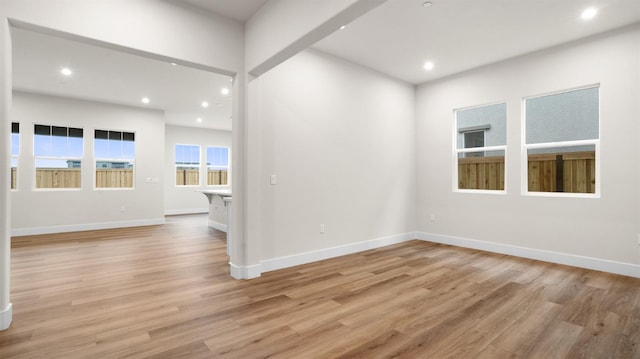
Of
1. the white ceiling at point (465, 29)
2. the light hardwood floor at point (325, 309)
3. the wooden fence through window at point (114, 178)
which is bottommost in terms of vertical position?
the light hardwood floor at point (325, 309)

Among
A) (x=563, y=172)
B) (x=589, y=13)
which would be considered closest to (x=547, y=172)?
(x=563, y=172)

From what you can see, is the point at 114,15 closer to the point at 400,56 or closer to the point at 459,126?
the point at 400,56

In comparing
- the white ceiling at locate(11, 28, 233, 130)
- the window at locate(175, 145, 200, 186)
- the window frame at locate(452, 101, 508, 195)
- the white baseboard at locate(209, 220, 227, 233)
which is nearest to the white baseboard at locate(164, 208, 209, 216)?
the window at locate(175, 145, 200, 186)

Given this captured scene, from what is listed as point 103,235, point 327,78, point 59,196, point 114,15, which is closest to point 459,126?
point 327,78

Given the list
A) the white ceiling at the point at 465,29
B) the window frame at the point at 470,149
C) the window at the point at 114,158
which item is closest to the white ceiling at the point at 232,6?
the white ceiling at the point at 465,29

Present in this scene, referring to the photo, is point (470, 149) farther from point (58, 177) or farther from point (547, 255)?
point (58, 177)

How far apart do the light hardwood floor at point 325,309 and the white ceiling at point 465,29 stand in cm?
293

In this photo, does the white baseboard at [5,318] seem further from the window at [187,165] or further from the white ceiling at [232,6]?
the window at [187,165]

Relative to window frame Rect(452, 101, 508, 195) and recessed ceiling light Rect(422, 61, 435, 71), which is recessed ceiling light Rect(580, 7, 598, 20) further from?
recessed ceiling light Rect(422, 61, 435, 71)

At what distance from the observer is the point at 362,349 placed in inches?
78.0

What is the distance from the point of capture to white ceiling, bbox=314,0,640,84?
3.11 m

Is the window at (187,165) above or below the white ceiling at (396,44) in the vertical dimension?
below

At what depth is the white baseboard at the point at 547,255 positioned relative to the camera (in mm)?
3529

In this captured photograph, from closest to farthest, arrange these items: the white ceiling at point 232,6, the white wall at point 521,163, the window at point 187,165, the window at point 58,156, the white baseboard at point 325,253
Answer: the white ceiling at point 232,6, the white wall at point 521,163, the white baseboard at point 325,253, the window at point 58,156, the window at point 187,165
